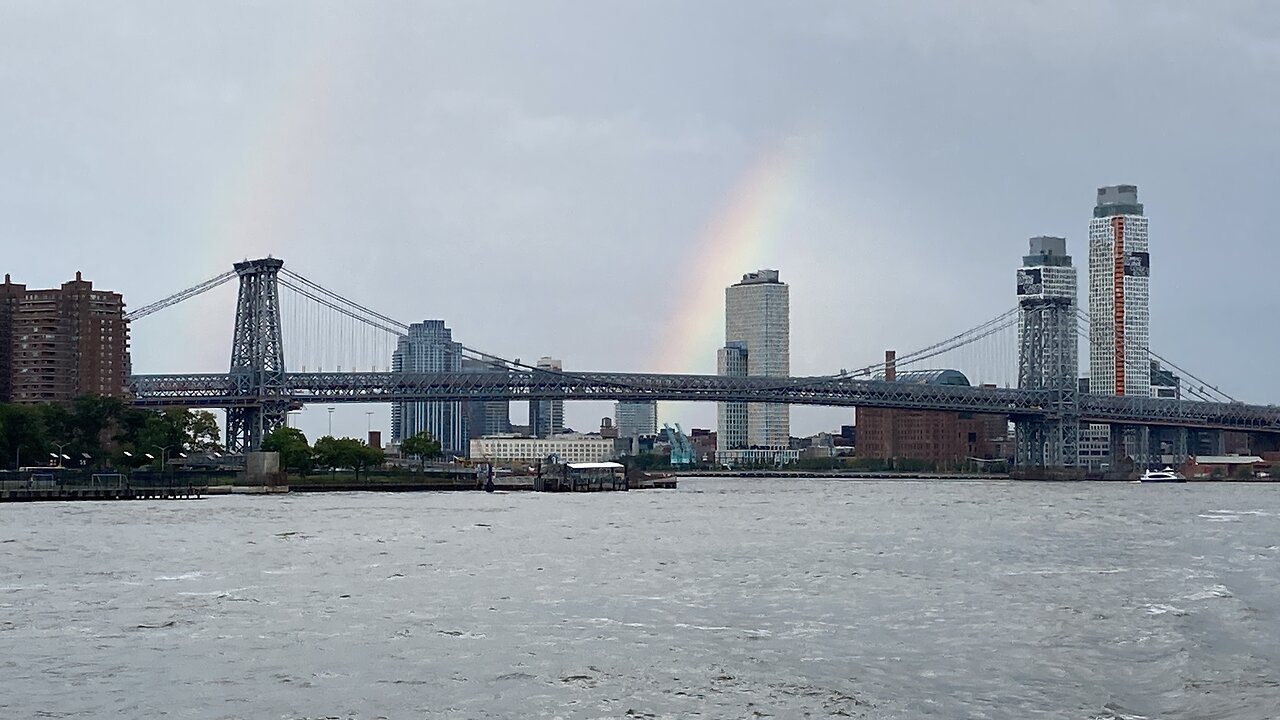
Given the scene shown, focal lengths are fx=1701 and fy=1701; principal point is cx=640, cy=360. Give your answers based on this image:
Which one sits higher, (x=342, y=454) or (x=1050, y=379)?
(x=1050, y=379)

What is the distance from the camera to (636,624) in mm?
34594

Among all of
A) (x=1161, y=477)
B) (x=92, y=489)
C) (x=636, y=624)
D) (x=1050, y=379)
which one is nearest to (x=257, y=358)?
(x=92, y=489)

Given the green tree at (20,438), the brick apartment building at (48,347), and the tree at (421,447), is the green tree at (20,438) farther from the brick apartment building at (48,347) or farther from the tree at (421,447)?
the brick apartment building at (48,347)

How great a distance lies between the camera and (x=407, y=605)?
38062 millimetres

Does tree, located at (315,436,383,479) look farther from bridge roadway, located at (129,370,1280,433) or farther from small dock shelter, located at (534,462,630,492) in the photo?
small dock shelter, located at (534,462,630,492)

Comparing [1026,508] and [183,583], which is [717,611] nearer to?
[183,583]

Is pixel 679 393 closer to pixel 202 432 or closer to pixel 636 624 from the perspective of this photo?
pixel 202 432

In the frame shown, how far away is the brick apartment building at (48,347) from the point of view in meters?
185

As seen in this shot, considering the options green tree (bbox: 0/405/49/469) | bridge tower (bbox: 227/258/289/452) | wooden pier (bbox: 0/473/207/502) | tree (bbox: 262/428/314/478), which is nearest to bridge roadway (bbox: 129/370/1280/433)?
bridge tower (bbox: 227/258/289/452)

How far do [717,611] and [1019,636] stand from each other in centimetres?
692

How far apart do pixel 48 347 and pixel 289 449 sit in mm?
57634

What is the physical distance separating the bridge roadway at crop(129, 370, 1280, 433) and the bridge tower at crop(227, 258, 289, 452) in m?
0.67

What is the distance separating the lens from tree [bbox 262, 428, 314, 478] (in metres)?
142

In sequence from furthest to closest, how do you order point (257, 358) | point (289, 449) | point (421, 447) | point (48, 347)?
point (48, 347) < point (421, 447) < point (257, 358) < point (289, 449)
